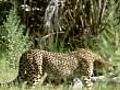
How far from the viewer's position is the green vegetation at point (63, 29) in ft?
48.5

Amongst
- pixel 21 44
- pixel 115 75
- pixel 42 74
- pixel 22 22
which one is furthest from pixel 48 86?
pixel 22 22

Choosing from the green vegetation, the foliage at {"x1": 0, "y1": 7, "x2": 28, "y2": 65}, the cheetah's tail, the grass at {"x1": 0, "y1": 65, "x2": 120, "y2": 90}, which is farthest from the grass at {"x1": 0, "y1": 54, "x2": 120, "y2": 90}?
the cheetah's tail

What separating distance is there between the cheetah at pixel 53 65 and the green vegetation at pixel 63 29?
260cm

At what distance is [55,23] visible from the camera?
49.8 ft

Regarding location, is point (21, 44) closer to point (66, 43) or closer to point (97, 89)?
point (66, 43)

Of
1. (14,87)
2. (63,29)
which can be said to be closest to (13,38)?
(63,29)

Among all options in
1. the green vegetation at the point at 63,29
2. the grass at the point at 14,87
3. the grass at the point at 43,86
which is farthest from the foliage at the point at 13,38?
the grass at the point at 43,86

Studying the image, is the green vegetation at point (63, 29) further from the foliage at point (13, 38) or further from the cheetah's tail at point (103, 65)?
the cheetah's tail at point (103, 65)

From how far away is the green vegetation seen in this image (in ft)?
48.5

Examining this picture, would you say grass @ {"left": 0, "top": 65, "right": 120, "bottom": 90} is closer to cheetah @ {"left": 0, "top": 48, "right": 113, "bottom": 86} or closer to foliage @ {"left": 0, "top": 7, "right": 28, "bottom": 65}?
cheetah @ {"left": 0, "top": 48, "right": 113, "bottom": 86}

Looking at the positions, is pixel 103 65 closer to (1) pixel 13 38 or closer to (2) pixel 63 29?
(1) pixel 13 38

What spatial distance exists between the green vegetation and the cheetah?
102 inches

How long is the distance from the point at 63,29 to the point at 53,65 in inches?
174

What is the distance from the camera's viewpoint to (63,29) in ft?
51.7
